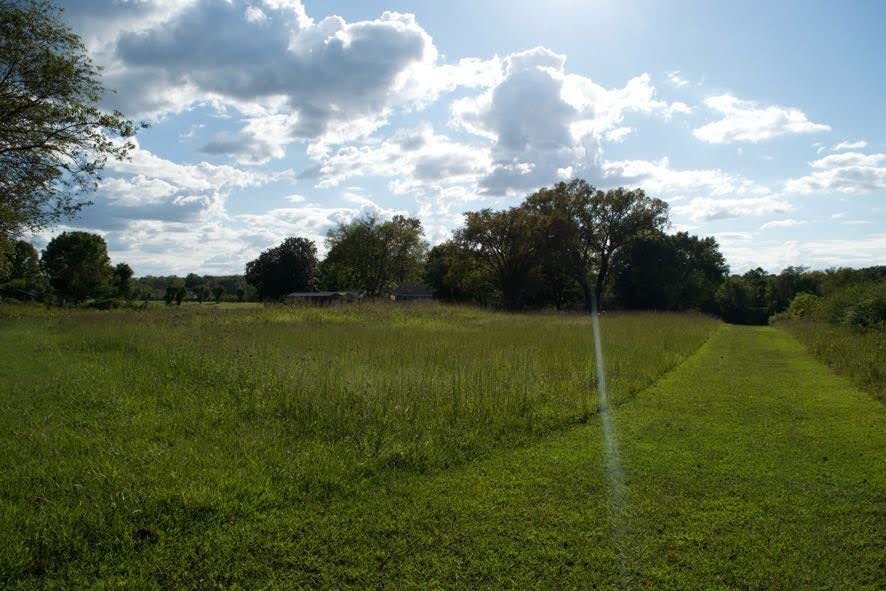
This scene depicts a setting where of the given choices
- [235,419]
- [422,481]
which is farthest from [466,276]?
[422,481]

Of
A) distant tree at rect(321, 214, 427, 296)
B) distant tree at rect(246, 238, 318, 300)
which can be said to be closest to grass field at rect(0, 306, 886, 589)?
distant tree at rect(321, 214, 427, 296)

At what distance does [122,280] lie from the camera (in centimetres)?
7219

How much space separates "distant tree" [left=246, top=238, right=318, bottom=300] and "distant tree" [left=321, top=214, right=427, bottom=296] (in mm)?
10186

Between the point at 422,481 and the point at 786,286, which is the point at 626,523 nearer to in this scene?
the point at 422,481

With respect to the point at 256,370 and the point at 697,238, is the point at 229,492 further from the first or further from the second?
the point at 697,238

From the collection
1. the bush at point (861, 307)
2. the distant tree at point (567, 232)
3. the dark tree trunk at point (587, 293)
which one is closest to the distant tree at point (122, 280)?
the distant tree at point (567, 232)

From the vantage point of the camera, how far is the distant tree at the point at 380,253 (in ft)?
212

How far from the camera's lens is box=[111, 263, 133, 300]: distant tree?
69812mm

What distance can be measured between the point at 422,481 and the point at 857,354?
44.6 feet

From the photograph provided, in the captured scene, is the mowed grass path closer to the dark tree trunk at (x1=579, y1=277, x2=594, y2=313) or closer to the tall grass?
the tall grass

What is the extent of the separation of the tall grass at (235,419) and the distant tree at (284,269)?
62380mm

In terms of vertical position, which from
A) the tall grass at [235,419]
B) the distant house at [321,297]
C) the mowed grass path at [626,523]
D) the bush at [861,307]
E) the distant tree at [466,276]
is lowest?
the mowed grass path at [626,523]

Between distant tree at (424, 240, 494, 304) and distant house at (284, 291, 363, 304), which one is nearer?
distant house at (284, 291, 363, 304)

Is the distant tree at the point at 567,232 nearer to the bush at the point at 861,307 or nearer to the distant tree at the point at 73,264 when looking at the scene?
the bush at the point at 861,307
